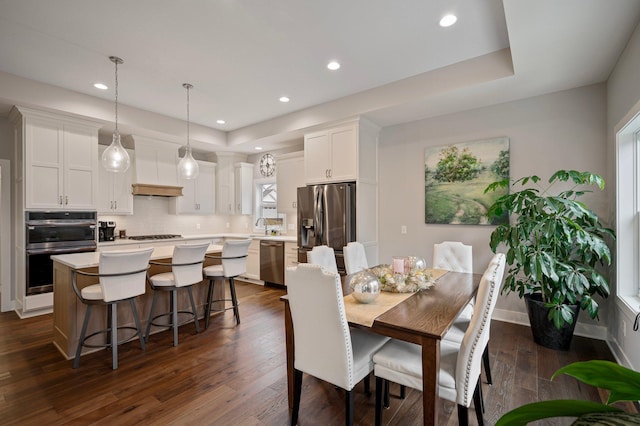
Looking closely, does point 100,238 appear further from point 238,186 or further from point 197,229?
point 238,186

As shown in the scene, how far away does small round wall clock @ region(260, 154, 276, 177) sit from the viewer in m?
6.36

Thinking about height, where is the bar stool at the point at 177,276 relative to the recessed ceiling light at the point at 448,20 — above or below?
below

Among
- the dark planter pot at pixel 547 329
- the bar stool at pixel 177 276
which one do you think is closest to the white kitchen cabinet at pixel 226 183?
the bar stool at pixel 177 276

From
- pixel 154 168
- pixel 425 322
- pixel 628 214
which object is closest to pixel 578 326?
pixel 628 214

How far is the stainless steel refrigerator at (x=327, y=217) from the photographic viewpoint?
4.23 metres

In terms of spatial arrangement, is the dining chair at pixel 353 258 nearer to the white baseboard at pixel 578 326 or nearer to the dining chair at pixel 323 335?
the dining chair at pixel 323 335

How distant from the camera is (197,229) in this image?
6.47 m

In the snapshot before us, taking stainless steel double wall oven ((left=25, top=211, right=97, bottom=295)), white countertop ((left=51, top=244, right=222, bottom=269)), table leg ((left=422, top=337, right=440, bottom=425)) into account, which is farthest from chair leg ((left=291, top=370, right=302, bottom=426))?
stainless steel double wall oven ((left=25, top=211, right=97, bottom=295))

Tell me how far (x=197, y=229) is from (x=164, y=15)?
4623 mm

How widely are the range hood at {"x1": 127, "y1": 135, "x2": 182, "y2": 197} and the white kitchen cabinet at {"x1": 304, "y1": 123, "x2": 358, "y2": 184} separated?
2.63 meters

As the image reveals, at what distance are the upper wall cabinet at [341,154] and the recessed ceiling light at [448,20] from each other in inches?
64.9

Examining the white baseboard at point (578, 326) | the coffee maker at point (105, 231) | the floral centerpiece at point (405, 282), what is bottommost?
the white baseboard at point (578, 326)

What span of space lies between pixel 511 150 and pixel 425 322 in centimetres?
294

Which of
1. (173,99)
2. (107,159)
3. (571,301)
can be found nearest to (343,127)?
(173,99)
